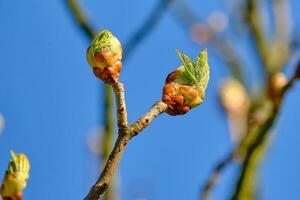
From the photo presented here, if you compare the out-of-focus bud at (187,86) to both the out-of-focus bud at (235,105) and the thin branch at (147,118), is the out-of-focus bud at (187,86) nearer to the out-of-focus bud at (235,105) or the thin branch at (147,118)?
the thin branch at (147,118)

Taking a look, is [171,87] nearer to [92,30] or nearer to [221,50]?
[92,30]

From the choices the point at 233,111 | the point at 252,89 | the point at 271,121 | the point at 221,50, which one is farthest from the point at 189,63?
the point at 221,50

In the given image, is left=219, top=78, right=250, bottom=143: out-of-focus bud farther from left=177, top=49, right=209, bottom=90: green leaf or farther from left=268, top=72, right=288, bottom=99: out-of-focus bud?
left=177, top=49, right=209, bottom=90: green leaf

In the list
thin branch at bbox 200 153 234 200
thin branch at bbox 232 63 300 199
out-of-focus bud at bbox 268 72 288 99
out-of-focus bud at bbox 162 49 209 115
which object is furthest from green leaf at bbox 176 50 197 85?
thin branch at bbox 200 153 234 200

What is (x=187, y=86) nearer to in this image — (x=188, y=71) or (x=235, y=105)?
(x=188, y=71)

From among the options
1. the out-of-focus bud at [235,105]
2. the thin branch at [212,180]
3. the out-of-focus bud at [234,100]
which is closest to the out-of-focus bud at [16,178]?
the thin branch at [212,180]
